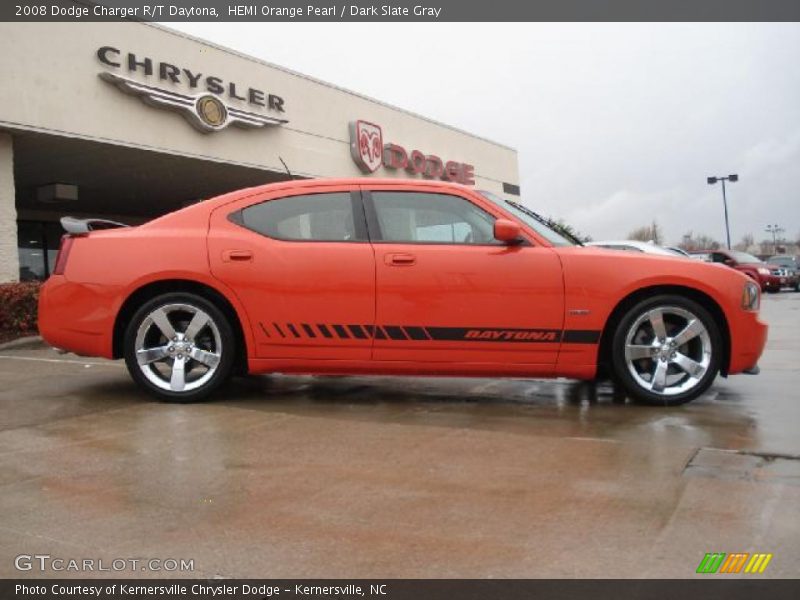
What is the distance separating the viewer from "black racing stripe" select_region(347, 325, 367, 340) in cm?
473

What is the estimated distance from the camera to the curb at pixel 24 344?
8664 millimetres

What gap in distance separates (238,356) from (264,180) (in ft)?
42.4

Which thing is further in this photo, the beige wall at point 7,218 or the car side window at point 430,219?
the beige wall at point 7,218

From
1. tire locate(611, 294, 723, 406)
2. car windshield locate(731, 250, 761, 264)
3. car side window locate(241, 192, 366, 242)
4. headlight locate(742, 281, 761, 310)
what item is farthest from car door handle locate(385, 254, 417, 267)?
car windshield locate(731, 250, 761, 264)

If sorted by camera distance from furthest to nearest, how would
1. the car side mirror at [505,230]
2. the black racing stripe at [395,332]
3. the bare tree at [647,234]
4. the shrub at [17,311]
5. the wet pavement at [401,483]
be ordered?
the bare tree at [647,234] < the shrub at [17,311] < the black racing stripe at [395,332] < the car side mirror at [505,230] < the wet pavement at [401,483]

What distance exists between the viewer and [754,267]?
2381cm

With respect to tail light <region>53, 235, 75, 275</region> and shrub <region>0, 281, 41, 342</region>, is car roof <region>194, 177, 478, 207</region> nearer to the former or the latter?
tail light <region>53, 235, 75, 275</region>

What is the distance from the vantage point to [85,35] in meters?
12.2

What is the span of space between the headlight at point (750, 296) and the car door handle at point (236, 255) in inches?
131

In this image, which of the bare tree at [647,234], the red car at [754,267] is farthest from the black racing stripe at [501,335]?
the bare tree at [647,234]

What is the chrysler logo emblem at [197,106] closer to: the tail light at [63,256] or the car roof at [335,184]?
the tail light at [63,256]

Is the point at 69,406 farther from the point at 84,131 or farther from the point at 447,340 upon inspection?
the point at 84,131

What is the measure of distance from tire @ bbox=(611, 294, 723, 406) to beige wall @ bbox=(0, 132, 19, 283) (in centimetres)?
1026
